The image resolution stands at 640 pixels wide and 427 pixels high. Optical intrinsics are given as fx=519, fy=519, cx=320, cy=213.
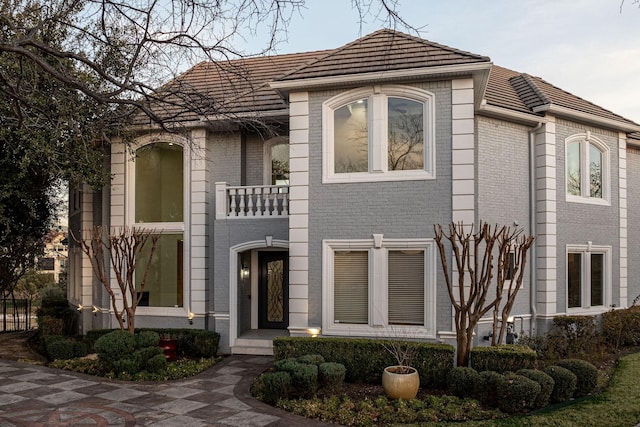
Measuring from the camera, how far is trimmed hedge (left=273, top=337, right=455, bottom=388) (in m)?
9.05

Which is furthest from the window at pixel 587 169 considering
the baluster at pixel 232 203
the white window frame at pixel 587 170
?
the baluster at pixel 232 203

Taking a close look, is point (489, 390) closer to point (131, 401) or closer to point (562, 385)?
point (562, 385)

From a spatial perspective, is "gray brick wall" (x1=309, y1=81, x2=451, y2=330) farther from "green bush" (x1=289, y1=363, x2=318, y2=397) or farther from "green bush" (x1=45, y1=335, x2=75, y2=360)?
"green bush" (x1=45, y1=335, x2=75, y2=360)

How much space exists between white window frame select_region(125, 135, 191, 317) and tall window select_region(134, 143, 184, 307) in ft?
0.12

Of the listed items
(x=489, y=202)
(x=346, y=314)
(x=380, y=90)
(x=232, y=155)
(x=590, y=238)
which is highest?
(x=380, y=90)

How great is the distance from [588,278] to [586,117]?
410 centimetres

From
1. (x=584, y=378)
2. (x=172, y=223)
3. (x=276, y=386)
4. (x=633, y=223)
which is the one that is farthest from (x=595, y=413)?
(x=172, y=223)

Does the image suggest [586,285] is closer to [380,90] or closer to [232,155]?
[380,90]

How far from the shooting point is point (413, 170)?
10.3m

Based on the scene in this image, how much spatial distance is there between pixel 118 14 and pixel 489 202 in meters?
8.73

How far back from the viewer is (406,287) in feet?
33.8

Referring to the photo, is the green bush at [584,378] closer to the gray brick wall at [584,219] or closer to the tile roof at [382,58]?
the gray brick wall at [584,219]

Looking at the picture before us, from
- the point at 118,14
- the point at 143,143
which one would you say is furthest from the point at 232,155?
the point at 118,14

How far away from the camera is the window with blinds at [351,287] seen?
1048 cm
